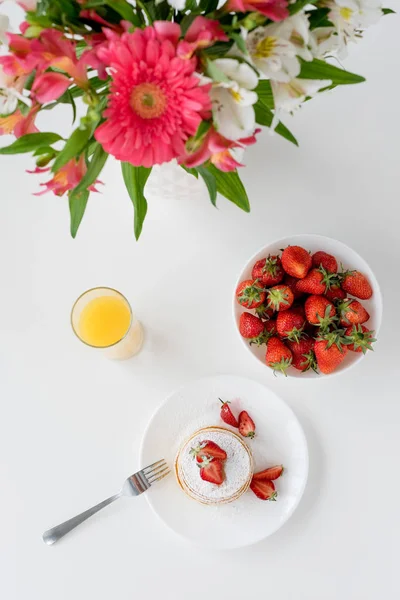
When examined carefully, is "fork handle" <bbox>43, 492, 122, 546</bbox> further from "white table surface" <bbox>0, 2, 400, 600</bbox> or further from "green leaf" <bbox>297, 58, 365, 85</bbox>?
"green leaf" <bbox>297, 58, 365, 85</bbox>

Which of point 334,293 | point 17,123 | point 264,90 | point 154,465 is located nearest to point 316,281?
point 334,293

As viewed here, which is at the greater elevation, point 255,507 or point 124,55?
point 124,55

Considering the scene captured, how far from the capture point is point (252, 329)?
1074 mm

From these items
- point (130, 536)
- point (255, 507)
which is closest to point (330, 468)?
point (255, 507)

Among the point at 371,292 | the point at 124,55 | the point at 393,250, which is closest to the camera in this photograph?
the point at 124,55

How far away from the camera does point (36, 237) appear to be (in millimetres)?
1218

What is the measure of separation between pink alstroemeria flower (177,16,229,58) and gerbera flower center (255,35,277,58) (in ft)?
0.13

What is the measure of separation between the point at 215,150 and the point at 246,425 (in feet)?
2.08

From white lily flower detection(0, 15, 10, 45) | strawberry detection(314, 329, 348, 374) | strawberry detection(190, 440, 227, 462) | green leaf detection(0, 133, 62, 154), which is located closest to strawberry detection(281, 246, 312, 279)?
strawberry detection(314, 329, 348, 374)

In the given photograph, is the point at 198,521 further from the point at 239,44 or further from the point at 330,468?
the point at 239,44

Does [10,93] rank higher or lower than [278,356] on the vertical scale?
higher

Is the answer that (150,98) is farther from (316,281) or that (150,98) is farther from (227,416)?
(227,416)

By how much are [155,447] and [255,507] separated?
21cm

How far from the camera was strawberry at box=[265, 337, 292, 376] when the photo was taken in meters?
1.06
